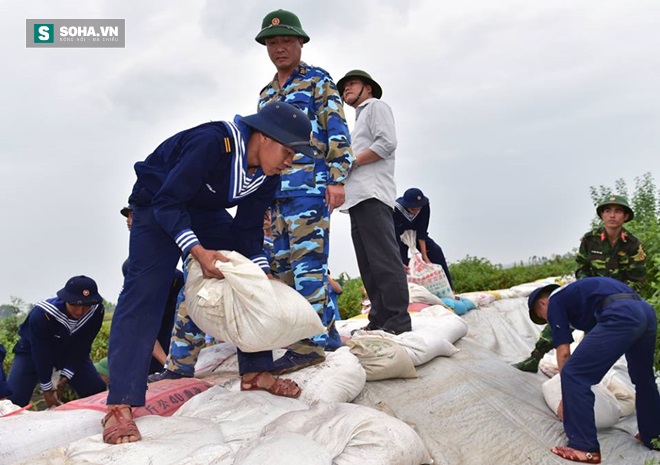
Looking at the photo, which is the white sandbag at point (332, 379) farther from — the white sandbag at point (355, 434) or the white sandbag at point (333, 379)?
the white sandbag at point (355, 434)

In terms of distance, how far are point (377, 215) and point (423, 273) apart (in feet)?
8.02

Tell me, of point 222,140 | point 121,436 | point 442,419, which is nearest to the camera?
point 121,436

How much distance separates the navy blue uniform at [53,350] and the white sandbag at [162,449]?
7.69 feet

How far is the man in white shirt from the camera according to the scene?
4043 mm

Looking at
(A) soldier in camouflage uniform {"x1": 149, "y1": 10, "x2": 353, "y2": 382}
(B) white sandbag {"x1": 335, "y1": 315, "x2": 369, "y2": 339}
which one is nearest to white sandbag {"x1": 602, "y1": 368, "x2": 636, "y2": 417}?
(B) white sandbag {"x1": 335, "y1": 315, "x2": 369, "y2": 339}

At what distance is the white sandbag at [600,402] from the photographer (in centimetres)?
333

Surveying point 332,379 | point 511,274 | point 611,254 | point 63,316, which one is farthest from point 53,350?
point 511,274

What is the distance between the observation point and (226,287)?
2320mm

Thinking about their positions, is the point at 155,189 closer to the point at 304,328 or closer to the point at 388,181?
the point at 304,328

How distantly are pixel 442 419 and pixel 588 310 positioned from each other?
1.05m

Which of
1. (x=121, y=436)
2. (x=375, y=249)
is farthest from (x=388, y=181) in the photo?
(x=121, y=436)

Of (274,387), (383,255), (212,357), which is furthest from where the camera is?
(383,255)

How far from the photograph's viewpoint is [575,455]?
9.43 feet

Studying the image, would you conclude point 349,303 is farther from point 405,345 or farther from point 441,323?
point 405,345
